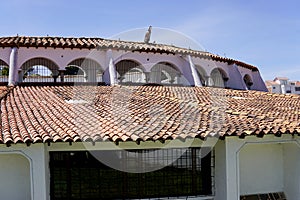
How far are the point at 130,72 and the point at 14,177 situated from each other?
35.5 feet

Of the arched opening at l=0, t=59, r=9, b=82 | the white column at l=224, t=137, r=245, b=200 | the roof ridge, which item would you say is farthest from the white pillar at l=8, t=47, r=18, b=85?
the white column at l=224, t=137, r=245, b=200

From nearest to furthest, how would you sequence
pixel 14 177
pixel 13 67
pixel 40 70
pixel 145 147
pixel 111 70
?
pixel 14 177 < pixel 145 147 < pixel 13 67 < pixel 111 70 < pixel 40 70

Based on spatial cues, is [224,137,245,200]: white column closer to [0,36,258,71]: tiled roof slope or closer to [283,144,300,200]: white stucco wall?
[283,144,300,200]: white stucco wall

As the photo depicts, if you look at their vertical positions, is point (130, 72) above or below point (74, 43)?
below

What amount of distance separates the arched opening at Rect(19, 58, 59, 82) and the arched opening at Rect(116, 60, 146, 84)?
3308 mm

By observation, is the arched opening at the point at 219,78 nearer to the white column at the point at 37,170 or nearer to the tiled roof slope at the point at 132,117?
the tiled roof slope at the point at 132,117

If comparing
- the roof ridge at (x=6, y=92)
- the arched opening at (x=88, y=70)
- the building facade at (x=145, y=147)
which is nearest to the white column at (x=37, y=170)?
the building facade at (x=145, y=147)

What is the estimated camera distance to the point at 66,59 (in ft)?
52.9

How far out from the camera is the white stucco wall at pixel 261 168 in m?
10.1

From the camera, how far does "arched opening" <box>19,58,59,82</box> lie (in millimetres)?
16327

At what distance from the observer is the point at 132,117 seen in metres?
9.12

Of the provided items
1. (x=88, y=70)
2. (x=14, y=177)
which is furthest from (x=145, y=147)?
(x=88, y=70)

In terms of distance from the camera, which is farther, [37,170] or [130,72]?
[130,72]

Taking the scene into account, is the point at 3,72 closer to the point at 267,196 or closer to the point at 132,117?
the point at 132,117
